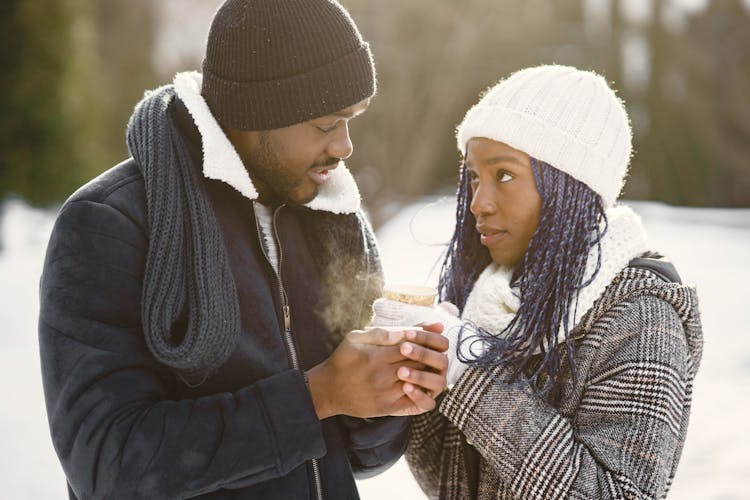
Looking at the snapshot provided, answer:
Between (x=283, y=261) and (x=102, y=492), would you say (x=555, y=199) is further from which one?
(x=102, y=492)

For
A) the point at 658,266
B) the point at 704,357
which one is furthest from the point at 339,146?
the point at 704,357

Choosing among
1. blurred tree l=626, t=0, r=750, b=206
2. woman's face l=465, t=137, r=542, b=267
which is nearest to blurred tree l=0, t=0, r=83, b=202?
woman's face l=465, t=137, r=542, b=267

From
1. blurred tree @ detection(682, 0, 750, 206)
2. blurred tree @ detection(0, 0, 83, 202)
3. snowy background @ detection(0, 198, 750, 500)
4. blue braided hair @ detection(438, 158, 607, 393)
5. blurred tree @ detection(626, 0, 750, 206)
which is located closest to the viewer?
blue braided hair @ detection(438, 158, 607, 393)

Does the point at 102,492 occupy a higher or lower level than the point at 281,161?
lower

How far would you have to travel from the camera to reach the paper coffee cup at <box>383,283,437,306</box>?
6.62 feet

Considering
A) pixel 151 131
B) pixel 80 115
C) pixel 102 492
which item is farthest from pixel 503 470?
pixel 80 115

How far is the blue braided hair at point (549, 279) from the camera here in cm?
205

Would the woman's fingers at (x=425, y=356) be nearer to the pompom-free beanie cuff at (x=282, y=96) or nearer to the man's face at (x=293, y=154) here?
the man's face at (x=293, y=154)

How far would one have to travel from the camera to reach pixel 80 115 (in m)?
13.1

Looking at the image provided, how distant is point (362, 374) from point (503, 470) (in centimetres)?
50

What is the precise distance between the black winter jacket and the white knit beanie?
0.85 meters

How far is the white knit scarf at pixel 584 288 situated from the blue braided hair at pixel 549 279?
20 mm

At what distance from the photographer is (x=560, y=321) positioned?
2055 mm

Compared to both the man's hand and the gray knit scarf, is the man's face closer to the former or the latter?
the gray knit scarf
